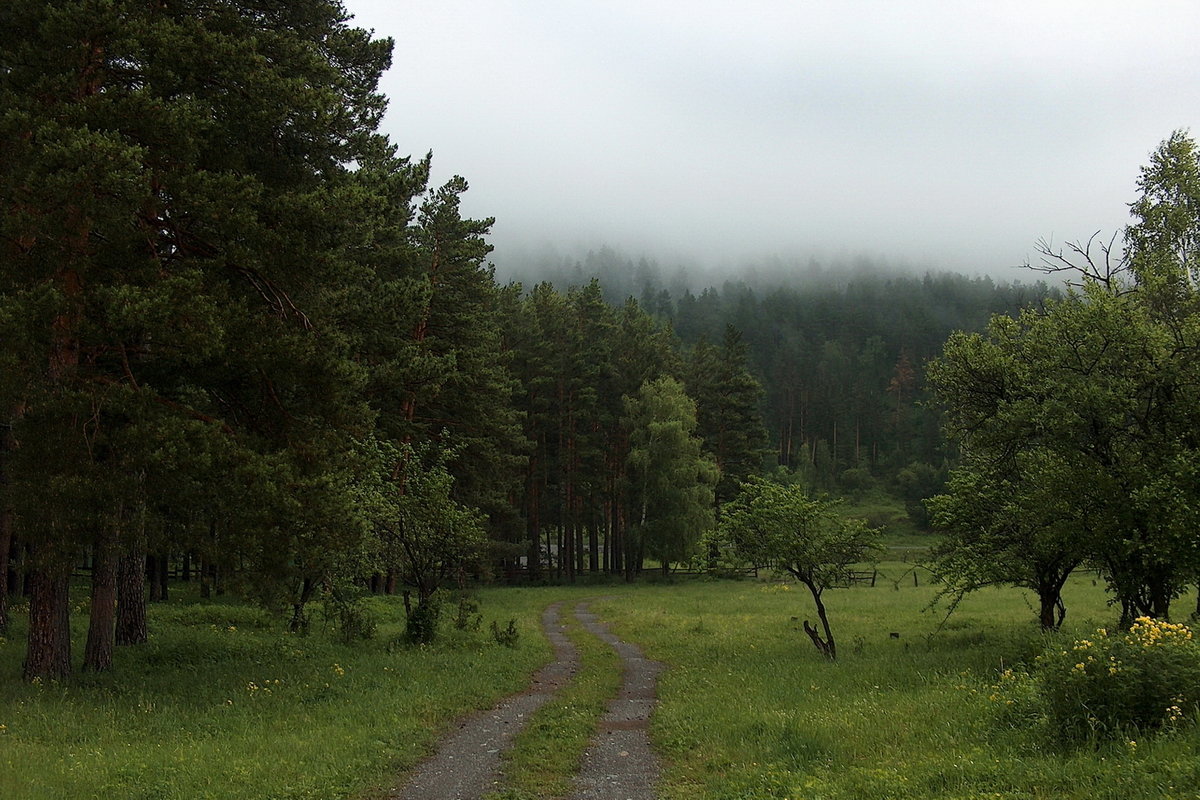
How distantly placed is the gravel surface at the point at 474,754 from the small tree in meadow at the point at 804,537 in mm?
5546

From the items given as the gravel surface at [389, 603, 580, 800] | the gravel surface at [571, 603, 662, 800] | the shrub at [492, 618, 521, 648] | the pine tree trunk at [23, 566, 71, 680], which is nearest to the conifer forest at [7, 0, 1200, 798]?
the pine tree trunk at [23, 566, 71, 680]

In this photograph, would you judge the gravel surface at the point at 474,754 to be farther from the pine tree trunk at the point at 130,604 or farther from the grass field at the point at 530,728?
the pine tree trunk at the point at 130,604

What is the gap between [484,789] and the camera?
8719mm

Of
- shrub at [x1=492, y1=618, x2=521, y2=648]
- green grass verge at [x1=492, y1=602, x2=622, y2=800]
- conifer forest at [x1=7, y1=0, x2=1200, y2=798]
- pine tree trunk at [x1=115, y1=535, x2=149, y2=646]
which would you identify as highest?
conifer forest at [x1=7, y1=0, x2=1200, y2=798]

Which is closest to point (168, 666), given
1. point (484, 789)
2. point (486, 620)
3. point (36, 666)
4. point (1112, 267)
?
point (36, 666)

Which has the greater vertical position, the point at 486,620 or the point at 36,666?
the point at 36,666

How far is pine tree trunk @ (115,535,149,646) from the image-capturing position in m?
16.2

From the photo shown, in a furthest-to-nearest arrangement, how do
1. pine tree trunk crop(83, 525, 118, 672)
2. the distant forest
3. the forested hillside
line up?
the distant forest < pine tree trunk crop(83, 525, 118, 672) < the forested hillside

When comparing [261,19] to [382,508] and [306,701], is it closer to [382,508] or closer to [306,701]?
[382,508]

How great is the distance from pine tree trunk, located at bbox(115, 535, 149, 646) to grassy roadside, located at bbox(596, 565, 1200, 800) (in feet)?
36.2

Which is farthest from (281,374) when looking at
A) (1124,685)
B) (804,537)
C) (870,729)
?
(1124,685)

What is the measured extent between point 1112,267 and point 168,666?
20.2 metres

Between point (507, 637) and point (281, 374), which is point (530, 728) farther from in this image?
point (507, 637)

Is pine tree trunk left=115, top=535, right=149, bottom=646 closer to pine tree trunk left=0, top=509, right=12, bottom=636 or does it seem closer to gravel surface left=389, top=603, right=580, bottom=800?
pine tree trunk left=0, top=509, right=12, bottom=636
